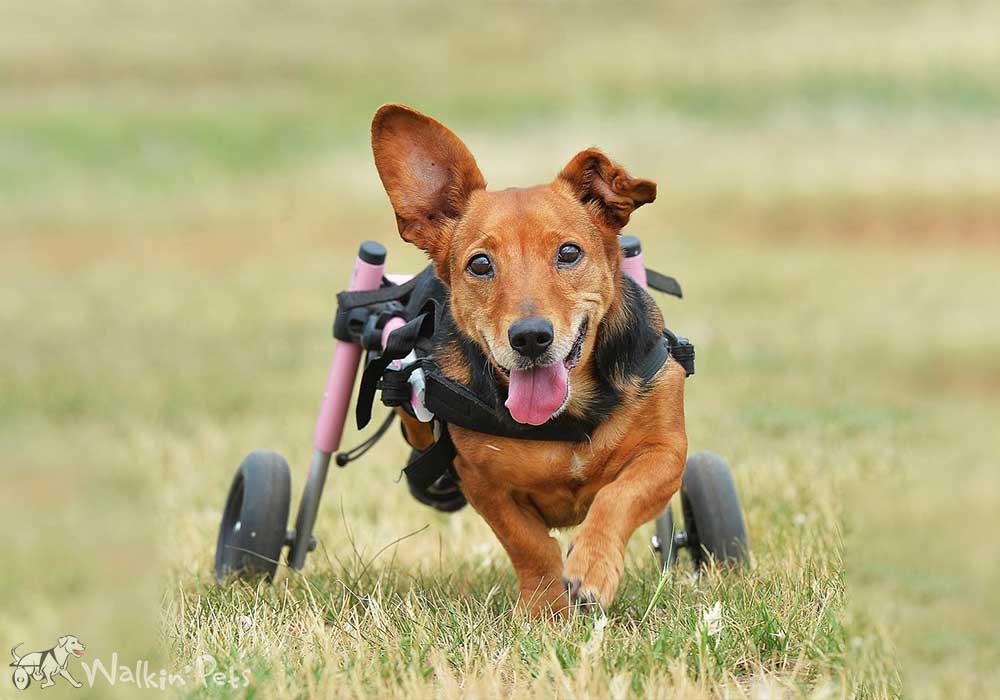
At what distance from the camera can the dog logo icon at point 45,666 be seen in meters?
4.00

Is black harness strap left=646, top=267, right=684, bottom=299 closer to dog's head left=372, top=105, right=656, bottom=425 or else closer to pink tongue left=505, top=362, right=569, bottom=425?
dog's head left=372, top=105, right=656, bottom=425

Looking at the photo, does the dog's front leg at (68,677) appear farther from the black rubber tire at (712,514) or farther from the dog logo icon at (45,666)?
the black rubber tire at (712,514)

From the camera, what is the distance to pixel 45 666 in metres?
4.04

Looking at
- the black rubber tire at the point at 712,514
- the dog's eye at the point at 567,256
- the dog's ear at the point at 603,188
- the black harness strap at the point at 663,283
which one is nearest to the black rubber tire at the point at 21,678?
the dog's eye at the point at 567,256

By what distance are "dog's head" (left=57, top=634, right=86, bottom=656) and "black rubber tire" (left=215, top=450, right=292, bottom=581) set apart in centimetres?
117

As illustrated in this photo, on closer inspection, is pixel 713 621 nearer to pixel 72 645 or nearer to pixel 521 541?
pixel 521 541

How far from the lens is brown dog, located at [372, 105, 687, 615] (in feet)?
14.4

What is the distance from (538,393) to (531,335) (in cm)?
→ 21

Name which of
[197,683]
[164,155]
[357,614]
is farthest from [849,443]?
[164,155]

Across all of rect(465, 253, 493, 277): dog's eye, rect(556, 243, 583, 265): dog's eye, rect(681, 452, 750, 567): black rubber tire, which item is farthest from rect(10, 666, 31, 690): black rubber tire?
rect(681, 452, 750, 567): black rubber tire

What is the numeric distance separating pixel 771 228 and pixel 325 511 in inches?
537

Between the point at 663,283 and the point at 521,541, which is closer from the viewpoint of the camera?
the point at 521,541

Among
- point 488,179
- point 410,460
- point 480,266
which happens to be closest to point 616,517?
point 480,266

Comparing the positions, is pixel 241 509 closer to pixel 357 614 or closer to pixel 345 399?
pixel 345 399
